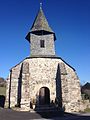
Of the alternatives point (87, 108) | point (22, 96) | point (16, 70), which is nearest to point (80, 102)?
point (87, 108)

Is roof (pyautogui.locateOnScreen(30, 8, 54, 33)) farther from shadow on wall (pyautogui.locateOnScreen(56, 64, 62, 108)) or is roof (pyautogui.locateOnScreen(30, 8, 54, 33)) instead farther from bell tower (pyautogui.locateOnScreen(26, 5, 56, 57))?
shadow on wall (pyautogui.locateOnScreen(56, 64, 62, 108))

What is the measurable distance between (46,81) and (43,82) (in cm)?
40

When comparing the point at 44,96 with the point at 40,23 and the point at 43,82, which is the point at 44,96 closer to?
the point at 43,82

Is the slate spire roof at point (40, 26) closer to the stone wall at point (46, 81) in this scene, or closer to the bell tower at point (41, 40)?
the bell tower at point (41, 40)

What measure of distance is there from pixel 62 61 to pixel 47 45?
3203 mm

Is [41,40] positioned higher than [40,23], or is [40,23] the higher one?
[40,23]

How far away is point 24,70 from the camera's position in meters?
26.6

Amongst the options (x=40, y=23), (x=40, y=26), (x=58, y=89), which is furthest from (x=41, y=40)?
(x=58, y=89)

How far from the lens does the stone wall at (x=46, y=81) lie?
1016 inches

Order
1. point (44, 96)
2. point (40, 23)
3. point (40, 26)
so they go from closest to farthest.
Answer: point (44, 96), point (40, 26), point (40, 23)

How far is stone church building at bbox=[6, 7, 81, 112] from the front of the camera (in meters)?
25.8

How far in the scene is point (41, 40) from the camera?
2956cm

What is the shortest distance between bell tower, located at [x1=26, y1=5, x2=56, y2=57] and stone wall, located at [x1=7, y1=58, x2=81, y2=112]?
131cm

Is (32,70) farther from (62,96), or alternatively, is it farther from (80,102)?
(80,102)
